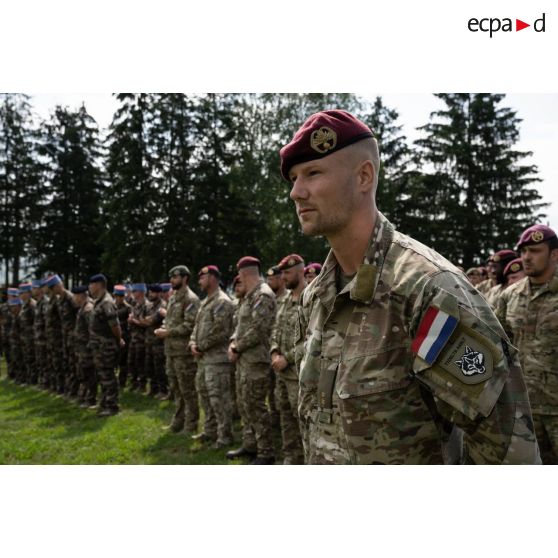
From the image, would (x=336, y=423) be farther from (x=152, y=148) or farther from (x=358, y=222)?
(x=152, y=148)

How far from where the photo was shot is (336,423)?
5.94ft

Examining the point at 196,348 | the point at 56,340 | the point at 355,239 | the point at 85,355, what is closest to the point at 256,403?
the point at 196,348

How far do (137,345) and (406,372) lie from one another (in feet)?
36.7

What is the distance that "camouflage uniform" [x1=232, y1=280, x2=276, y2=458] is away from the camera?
634cm

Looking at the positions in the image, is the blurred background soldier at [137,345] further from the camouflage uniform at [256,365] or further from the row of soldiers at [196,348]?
the camouflage uniform at [256,365]

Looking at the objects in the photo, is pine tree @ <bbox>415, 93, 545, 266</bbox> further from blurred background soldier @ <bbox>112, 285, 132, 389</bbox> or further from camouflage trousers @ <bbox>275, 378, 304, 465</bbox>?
camouflage trousers @ <bbox>275, 378, 304, 465</bbox>

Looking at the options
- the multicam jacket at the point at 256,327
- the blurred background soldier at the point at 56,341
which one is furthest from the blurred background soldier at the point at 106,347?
the multicam jacket at the point at 256,327

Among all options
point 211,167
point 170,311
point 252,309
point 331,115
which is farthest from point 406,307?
point 211,167

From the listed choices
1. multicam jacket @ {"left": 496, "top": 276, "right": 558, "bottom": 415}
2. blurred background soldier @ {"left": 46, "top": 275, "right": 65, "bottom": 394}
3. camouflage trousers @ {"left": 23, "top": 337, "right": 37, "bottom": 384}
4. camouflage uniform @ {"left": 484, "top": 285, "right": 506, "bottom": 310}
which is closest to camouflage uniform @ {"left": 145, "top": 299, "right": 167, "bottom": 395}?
blurred background soldier @ {"left": 46, "top": 275, "right": 65, "bottom": 394}

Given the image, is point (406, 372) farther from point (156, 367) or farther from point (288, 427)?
point (156, 367)

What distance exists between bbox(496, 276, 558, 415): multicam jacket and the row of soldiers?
2259mm

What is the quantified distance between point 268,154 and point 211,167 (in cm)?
318

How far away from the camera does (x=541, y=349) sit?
4.62 m

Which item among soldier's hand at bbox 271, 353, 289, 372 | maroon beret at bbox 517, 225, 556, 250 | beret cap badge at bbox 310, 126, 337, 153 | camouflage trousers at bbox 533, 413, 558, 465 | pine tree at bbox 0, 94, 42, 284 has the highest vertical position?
pine tree at bbox 0, 94, 42, 284
